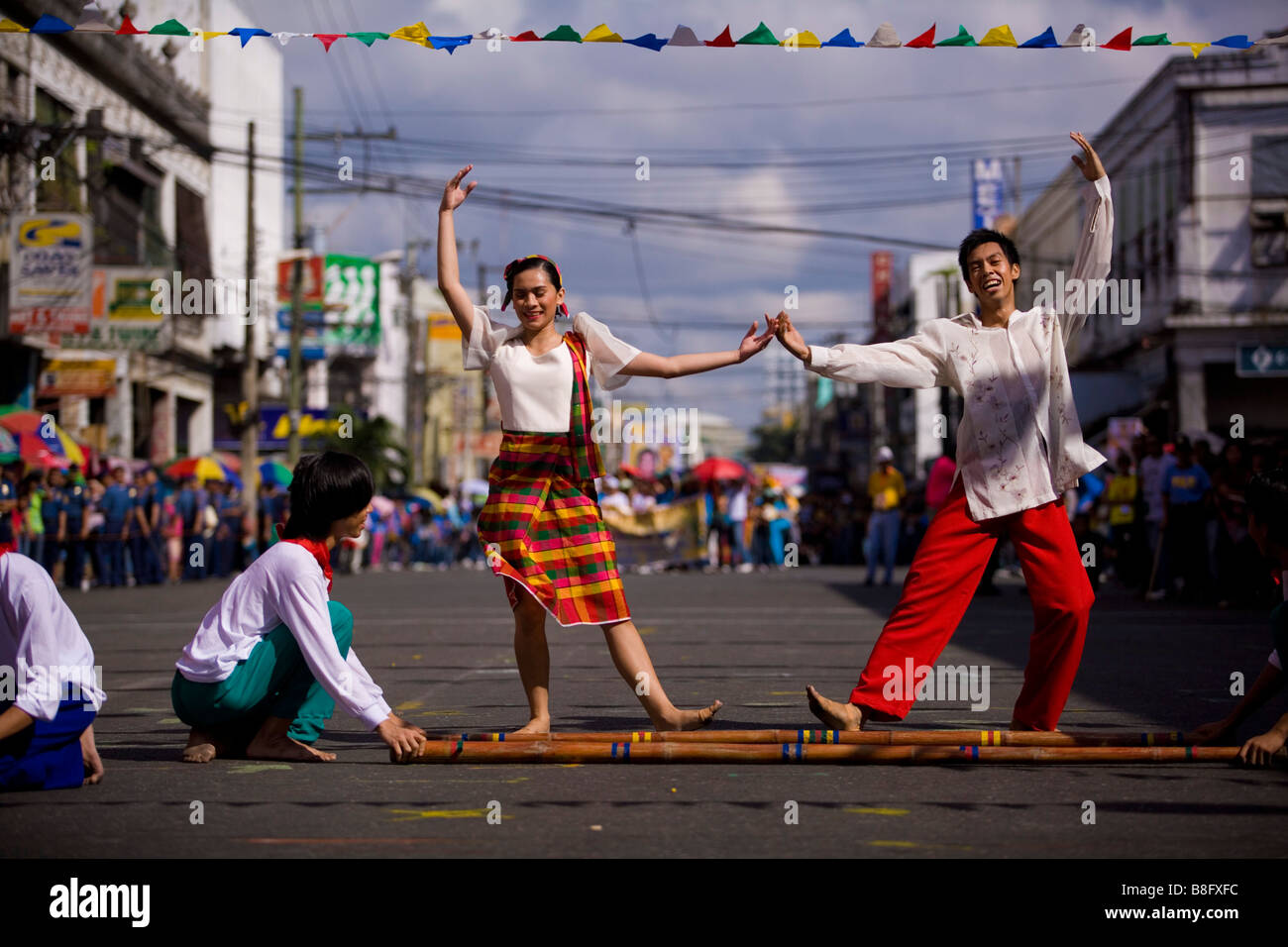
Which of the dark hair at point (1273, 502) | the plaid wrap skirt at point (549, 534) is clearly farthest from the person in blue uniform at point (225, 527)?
the dark hair at point (1273, 502)

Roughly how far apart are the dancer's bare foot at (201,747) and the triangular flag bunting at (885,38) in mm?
3726

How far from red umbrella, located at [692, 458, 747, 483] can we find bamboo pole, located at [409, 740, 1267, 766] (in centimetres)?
2429

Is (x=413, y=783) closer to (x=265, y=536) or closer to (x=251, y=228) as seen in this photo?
(x=265, y=536)

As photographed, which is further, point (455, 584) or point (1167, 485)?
point (455, 584)

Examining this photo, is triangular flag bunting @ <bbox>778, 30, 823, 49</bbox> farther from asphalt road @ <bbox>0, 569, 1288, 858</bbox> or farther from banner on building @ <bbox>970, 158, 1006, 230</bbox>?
banner on building @ <bbox>970, 158, 1006, 230</bbox>

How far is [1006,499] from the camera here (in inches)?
235

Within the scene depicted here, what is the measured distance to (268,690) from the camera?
18.2 ft

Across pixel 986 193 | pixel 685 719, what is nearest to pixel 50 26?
pixel 685 719

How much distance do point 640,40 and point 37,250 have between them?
19.8 metres

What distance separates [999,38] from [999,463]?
5.88 ft

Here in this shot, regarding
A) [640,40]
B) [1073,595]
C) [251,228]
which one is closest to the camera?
[1073,595]

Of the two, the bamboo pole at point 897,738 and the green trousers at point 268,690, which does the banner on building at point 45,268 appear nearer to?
the green trousers at point 268,690

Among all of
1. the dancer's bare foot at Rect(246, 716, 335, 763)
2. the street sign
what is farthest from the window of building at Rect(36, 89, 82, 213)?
the street sign
